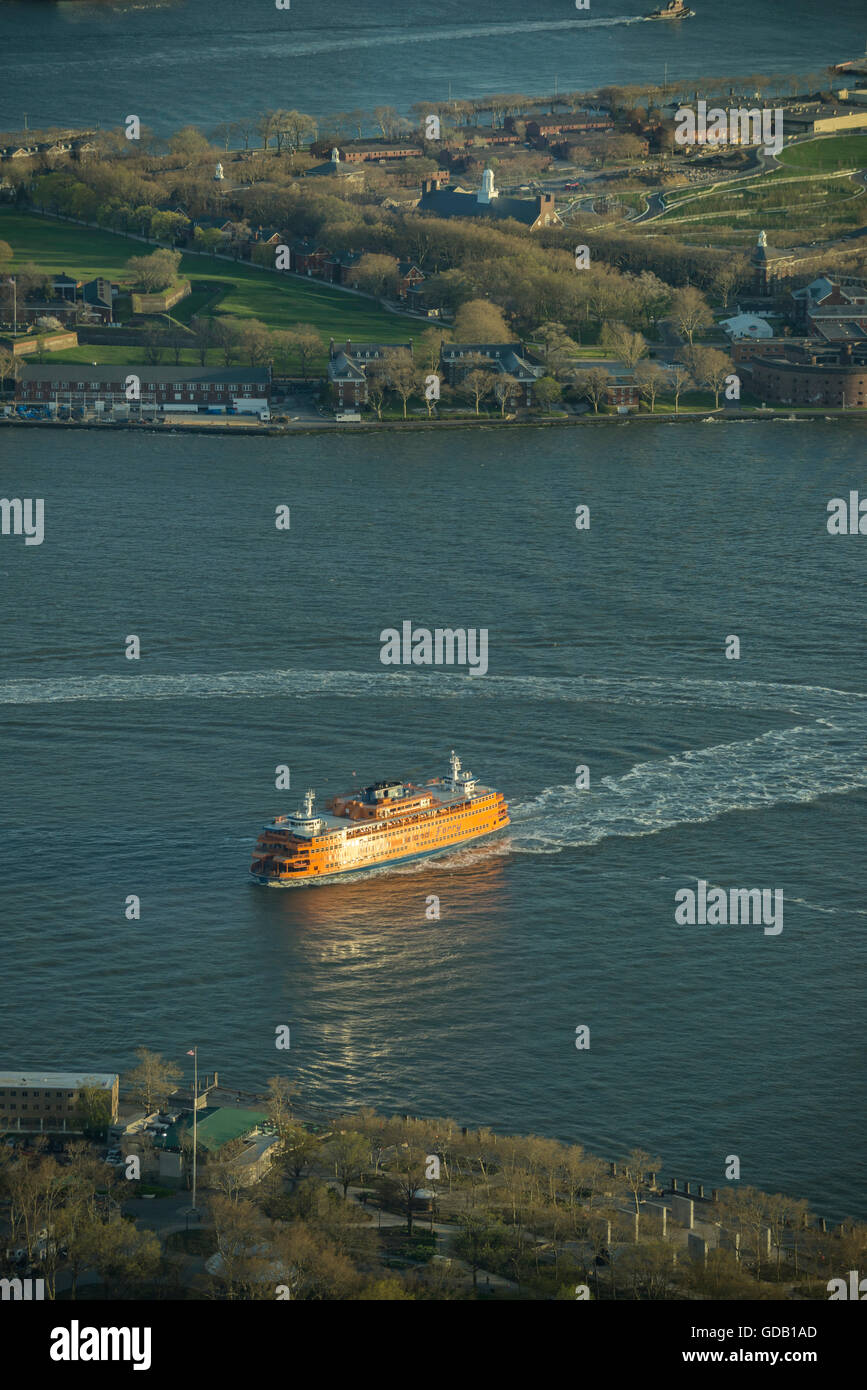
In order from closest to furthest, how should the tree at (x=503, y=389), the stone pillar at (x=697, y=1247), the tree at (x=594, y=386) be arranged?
the stone pillar at (x=697, y=1247)
the tree at (x=503, y=389)
the tree at (x=594, y=386)

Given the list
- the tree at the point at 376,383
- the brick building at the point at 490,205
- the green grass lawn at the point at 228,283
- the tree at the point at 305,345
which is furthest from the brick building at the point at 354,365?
the brick building at the point at 490,205

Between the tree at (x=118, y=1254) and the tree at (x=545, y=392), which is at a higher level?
the tree at (x=545, y=392)

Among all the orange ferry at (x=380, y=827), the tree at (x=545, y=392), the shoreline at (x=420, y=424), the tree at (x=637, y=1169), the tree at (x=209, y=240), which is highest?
the tree at (x=209, y=240)

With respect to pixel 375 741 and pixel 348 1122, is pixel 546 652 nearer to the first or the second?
pixel 375 741

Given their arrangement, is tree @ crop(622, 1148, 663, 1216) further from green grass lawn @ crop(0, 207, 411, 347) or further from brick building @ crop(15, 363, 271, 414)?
green grass lawn @ crop(0, 207, 411, 347)

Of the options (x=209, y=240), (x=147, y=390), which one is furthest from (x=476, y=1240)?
(x=209, y=240)

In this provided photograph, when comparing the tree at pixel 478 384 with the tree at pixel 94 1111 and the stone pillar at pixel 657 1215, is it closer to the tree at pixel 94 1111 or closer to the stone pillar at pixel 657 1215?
the tree at pixel 94 1111

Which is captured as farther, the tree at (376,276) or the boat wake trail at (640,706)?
the tree at (376,276)
